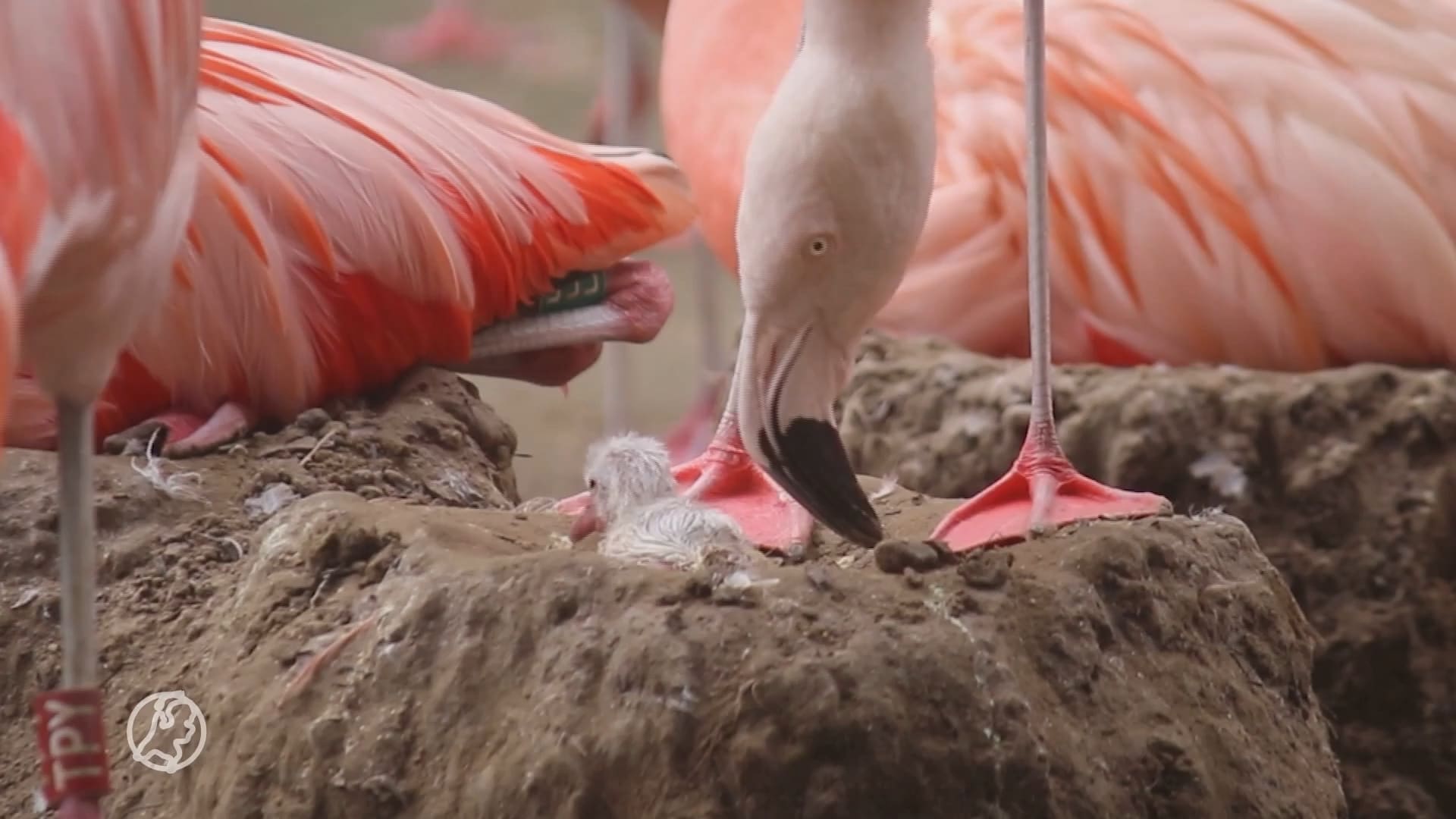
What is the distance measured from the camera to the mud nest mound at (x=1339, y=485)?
2660mm

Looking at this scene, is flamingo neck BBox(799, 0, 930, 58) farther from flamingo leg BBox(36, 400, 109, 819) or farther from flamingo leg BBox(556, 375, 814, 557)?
flamingo leg BBox(36, 400, 109, 819)

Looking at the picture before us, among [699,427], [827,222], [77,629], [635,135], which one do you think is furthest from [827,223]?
[635,135]

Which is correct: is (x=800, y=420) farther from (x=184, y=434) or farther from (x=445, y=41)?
(x=445, y=41)

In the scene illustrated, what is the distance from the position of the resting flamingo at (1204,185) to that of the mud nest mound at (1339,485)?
0.10m

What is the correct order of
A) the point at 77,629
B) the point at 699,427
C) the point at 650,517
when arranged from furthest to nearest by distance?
the point at 699,427
the point at 650,517
the point at 77,629

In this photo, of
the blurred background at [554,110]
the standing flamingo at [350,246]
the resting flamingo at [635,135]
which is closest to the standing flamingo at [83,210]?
the standing flamingo at [350,246]

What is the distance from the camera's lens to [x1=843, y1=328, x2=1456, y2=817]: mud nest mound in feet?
8.73

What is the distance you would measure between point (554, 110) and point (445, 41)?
1.03m

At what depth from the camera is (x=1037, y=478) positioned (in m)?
1.90

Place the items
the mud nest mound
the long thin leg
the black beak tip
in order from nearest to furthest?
the black beak tip, the mud nest mound, the long thin leg

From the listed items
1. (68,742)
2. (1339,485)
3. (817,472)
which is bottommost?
(1339,485)

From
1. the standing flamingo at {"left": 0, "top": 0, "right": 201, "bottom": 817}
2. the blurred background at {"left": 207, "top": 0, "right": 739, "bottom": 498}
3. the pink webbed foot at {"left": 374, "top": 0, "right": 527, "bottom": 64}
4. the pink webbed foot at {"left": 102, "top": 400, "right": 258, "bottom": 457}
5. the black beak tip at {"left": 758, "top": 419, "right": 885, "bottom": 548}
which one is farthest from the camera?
the pink webbed foot at {"left": 374, "top": 0, "right": 527, "bottom": 64}

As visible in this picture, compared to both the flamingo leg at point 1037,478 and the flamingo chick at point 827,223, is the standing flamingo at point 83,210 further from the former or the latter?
the flamingo leg at point 1037,478

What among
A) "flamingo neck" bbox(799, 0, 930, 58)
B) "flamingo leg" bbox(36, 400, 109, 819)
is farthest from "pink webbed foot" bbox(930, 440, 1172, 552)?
"flamingo leg" bbox(36, 400, 109, 819)
